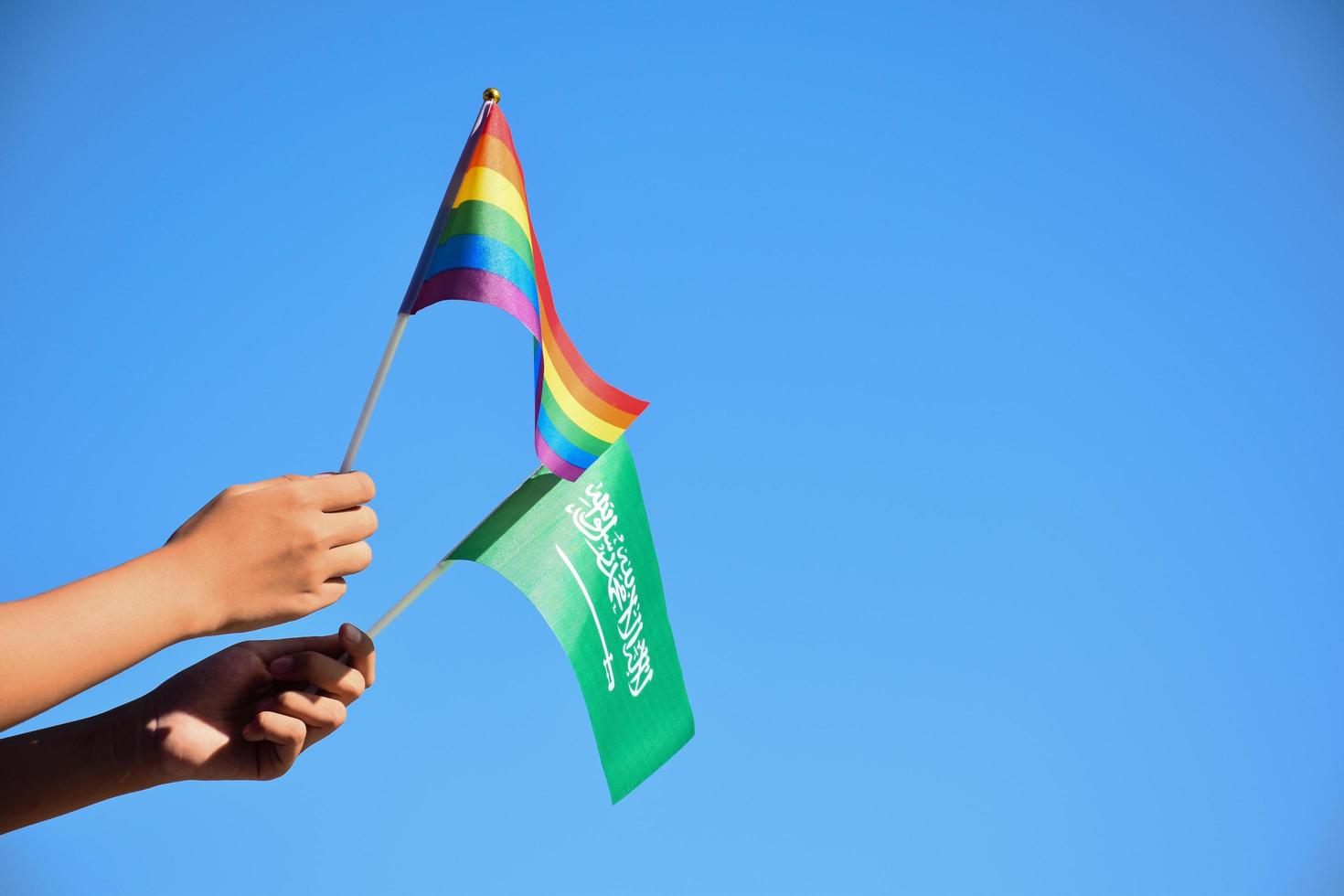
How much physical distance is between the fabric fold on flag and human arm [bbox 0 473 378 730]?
0.75 m

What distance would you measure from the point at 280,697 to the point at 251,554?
0.66 meters

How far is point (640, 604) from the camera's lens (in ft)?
12.5

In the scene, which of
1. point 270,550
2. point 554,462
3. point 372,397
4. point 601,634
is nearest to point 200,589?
point 270,550

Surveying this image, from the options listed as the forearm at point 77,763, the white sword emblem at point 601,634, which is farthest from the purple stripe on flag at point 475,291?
the forearm at point 77,763

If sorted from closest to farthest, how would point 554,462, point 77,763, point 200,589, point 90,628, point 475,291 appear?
1. point 90,628
2. point 200,589
3. point 77,763
4. point 475,291
5. point 554,462

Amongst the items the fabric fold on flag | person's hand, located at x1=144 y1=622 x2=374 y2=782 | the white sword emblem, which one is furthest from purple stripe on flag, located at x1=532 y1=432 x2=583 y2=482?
person's hand, located at x1=144 y1=622 x2=374 y2=782

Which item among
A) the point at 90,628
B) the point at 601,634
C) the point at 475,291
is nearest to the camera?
the point at 90,628

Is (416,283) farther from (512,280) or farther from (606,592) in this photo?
(606,592)

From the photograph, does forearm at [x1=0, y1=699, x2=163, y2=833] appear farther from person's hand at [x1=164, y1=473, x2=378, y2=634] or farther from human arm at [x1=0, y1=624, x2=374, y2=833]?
person's hand at [x1=164, y1=473, x2=378, y2=634]

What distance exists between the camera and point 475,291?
9.74 feet

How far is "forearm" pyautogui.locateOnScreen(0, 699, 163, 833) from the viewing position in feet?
9.01

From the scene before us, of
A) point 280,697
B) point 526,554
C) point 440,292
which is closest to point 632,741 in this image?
point 526,554

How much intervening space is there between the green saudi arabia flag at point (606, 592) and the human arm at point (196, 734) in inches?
22.1

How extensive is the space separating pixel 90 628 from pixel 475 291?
54.4 inches
